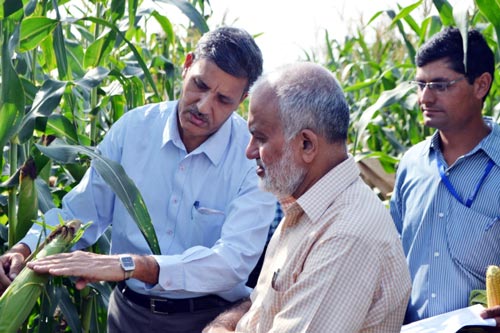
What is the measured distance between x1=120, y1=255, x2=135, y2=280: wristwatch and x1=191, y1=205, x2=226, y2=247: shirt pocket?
0.47 metres

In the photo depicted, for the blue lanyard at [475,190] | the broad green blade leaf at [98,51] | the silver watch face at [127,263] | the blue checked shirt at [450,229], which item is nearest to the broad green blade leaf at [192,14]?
the broad green blade leaf at [98,51]

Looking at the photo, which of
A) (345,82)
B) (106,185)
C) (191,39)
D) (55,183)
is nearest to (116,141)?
(106,185)

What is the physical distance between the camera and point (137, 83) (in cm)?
433

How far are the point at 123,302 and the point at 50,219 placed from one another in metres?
0.45

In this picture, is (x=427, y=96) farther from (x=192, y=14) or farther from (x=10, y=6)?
(x=10, y=6)

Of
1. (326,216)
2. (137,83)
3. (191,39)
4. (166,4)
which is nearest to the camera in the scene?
(326,216)

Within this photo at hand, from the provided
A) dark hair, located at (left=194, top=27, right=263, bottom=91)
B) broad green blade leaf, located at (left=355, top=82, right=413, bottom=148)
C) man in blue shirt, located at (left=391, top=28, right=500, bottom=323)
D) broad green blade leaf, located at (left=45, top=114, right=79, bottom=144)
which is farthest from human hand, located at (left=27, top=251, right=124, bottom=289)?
broad green blade leaf, located at (left=355, top=82, right=413, bottom=148)

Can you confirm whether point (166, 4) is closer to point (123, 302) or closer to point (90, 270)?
point (123, 302)

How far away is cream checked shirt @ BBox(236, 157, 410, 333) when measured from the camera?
2.35 meters

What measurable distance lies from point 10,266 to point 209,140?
2.84ft

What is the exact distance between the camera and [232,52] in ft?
10.9

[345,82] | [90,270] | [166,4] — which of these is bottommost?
[345,82]

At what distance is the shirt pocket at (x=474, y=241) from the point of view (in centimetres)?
342

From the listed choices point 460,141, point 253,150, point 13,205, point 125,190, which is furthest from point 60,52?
point 460,141
